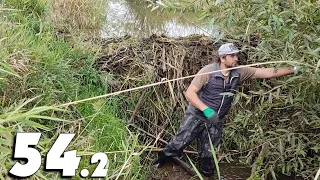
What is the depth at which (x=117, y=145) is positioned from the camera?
13.2ft

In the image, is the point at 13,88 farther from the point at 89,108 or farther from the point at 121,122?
the point at 121,122

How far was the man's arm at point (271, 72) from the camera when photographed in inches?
137

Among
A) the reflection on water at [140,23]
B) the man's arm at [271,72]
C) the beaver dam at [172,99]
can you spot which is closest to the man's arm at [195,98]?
the beaver dam at [172,99]

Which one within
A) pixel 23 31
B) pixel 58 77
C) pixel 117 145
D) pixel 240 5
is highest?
pixel 240 5

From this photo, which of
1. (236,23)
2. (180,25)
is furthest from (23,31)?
(180,25)

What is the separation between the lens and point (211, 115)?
4109 mm

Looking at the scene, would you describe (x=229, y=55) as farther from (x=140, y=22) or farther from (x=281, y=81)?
(x=140, y=22)

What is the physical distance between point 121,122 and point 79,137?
1328mm

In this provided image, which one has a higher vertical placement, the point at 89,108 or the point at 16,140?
the point at 16,140

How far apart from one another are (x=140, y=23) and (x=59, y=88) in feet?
22.5

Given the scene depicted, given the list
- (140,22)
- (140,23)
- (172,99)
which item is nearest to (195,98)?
(172,99)

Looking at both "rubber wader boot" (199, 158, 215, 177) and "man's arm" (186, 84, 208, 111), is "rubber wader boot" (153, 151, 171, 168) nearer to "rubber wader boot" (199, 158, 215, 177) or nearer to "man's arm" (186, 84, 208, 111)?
"rubber wader boot" (199, 158, 215, 177)

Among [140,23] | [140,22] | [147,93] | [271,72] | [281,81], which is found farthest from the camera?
[140,22]

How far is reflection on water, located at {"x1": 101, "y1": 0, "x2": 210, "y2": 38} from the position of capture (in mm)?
9211
